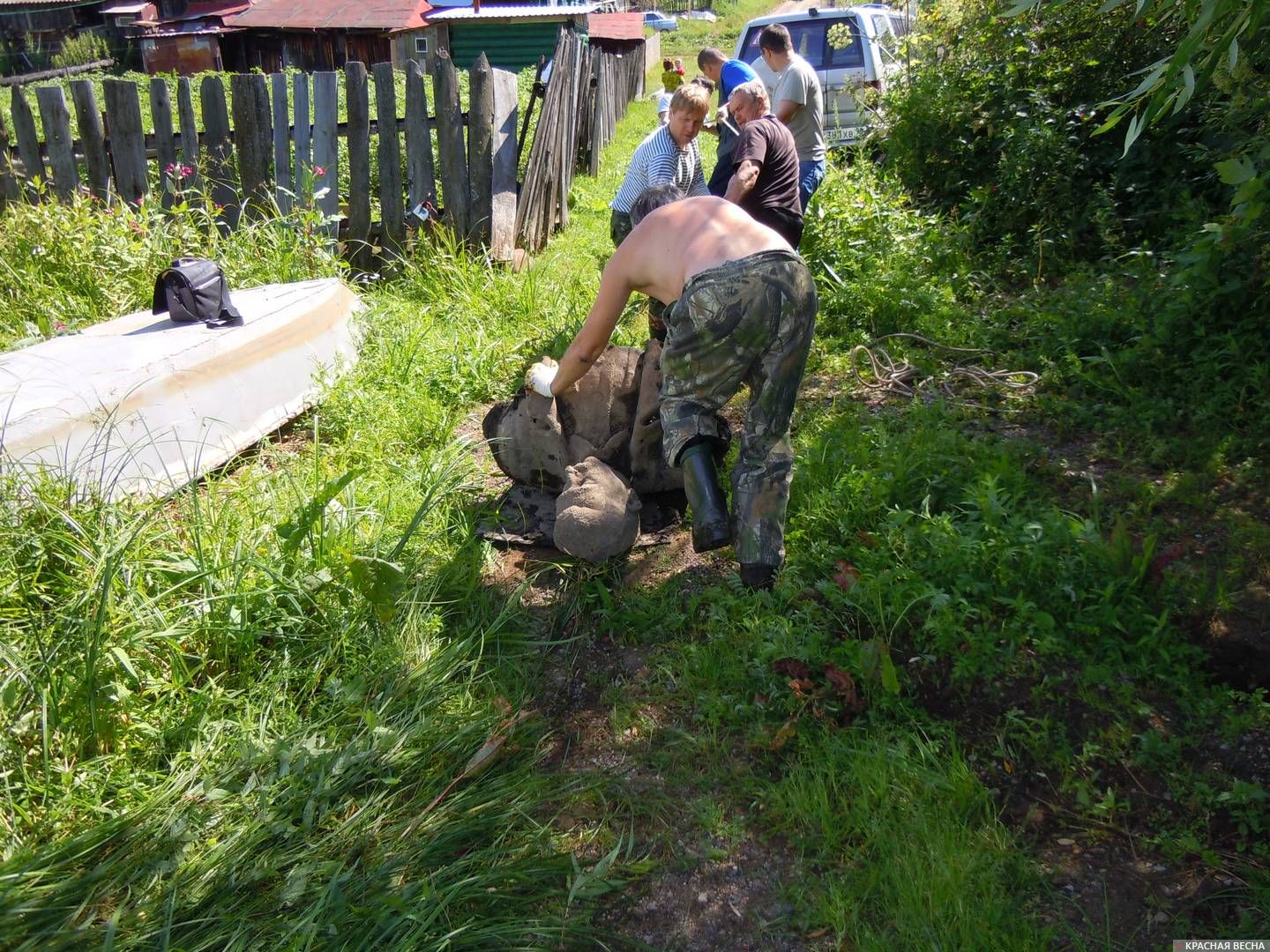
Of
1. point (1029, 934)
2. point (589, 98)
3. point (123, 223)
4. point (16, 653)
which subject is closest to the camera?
point (1029, 934)

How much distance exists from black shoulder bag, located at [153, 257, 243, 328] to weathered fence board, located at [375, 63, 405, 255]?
2236 millimetres

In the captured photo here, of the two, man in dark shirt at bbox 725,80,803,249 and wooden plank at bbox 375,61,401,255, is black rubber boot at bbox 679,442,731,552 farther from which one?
wooden plank at bbox 375,61,401,255

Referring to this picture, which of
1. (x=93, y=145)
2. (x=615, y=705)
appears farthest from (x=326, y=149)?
(x=615, y=705)

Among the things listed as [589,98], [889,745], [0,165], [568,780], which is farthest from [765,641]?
[589,98]

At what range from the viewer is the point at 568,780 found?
9.11 feet

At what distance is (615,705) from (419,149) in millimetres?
4979

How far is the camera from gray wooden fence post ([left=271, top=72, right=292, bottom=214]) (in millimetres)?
6562

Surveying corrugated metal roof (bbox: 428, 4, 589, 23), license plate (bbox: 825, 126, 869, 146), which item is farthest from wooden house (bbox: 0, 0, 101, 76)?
license plate (bbox: 825, 126, 869, 146)

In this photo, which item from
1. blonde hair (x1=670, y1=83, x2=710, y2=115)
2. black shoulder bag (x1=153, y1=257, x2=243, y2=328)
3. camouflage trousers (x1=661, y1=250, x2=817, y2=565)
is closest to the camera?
camouflage trousers (x1=661, y1=250, x2=817, y2=565)

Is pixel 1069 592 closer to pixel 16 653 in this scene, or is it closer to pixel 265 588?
pixel 265 588

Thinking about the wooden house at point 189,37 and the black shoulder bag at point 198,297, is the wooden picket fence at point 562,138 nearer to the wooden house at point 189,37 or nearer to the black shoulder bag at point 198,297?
the black shoulder bag at point 198,297

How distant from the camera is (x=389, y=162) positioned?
6.61 m

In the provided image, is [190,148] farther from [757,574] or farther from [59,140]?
[757,574]

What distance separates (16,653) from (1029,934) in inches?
107
